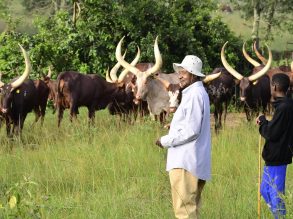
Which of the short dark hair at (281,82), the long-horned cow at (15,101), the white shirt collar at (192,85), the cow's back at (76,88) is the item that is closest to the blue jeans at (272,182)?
the short dark hair at (281,82)

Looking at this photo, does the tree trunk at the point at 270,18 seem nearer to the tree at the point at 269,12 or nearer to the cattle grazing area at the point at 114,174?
the tree at the point at 269,12

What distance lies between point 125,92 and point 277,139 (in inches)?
357

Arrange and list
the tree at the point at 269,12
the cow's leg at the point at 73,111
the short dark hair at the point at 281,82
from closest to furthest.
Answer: the short dark hair at the point at 281,82
the cow's leg at the point at 73,111
the tree at the point at 269,12

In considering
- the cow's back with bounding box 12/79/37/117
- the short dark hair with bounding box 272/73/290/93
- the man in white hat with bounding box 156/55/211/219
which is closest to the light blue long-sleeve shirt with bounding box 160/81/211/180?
the man in white hat with bounding box 156/55/211/219

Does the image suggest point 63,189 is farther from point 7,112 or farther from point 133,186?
point 7,112

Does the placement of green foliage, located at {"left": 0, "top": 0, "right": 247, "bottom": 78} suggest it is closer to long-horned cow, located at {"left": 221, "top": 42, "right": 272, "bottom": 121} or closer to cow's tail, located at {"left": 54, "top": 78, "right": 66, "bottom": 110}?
long-horned cow, located at {"left": 221, "top": 42, "right": 272, "bottom": 121}

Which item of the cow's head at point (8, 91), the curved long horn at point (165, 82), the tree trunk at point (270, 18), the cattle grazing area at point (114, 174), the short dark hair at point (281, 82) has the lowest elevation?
the cattle grazing area at point (114, 174)

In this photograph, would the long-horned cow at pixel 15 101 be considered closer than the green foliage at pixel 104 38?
Yes

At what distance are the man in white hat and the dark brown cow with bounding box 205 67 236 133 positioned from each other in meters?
7.93

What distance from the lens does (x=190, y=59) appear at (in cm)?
559

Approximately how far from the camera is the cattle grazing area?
6184 mm

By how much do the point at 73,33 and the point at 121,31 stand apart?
4.24 ft

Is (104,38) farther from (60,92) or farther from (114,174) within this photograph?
(114,174)

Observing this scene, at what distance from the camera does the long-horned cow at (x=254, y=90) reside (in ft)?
45.2
